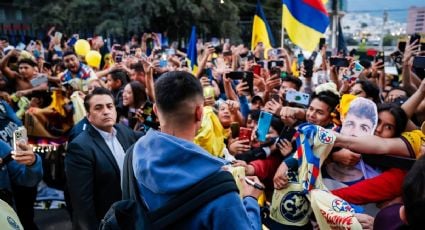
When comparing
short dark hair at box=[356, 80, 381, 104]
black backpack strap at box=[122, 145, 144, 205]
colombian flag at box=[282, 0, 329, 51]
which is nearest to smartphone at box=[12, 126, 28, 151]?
black backpack strap at box=[122, 145, 144, 205]

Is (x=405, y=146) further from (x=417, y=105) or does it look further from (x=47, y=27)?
(x=47, y=27)

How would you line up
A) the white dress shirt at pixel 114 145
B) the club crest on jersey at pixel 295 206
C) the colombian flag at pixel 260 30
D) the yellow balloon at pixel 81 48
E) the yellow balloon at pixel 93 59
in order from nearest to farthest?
the club crest on jersey at pixel 295 206, the white dress shirt at pixel 114 145, the yellow balloon at pixel 93 59, the colombian flag at pixel 260 30, the yellow balloon at pixel 81 48

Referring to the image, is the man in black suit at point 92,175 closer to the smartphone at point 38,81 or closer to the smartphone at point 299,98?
the smartphone at point 299,98

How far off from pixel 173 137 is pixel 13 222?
66 cm

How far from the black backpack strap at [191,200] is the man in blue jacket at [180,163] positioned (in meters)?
0.02

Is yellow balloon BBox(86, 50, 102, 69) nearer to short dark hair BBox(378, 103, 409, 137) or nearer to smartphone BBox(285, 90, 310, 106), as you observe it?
smartphone BBox(285, 90, 310, 106)

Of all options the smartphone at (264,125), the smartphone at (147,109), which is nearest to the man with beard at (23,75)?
the smartphone at (147,109)

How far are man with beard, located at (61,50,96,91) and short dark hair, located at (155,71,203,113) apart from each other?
4.05m

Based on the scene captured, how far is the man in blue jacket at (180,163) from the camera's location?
5.41 ft

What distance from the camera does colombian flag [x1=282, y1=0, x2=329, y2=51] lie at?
270 inches

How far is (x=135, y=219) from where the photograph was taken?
178 cm

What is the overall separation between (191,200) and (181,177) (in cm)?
9

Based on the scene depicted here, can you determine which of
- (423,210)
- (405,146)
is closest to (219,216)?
(423,210)

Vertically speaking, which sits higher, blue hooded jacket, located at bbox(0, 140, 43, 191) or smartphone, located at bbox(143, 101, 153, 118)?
smartphone, located at bbox(143, 101, 153, 118)
